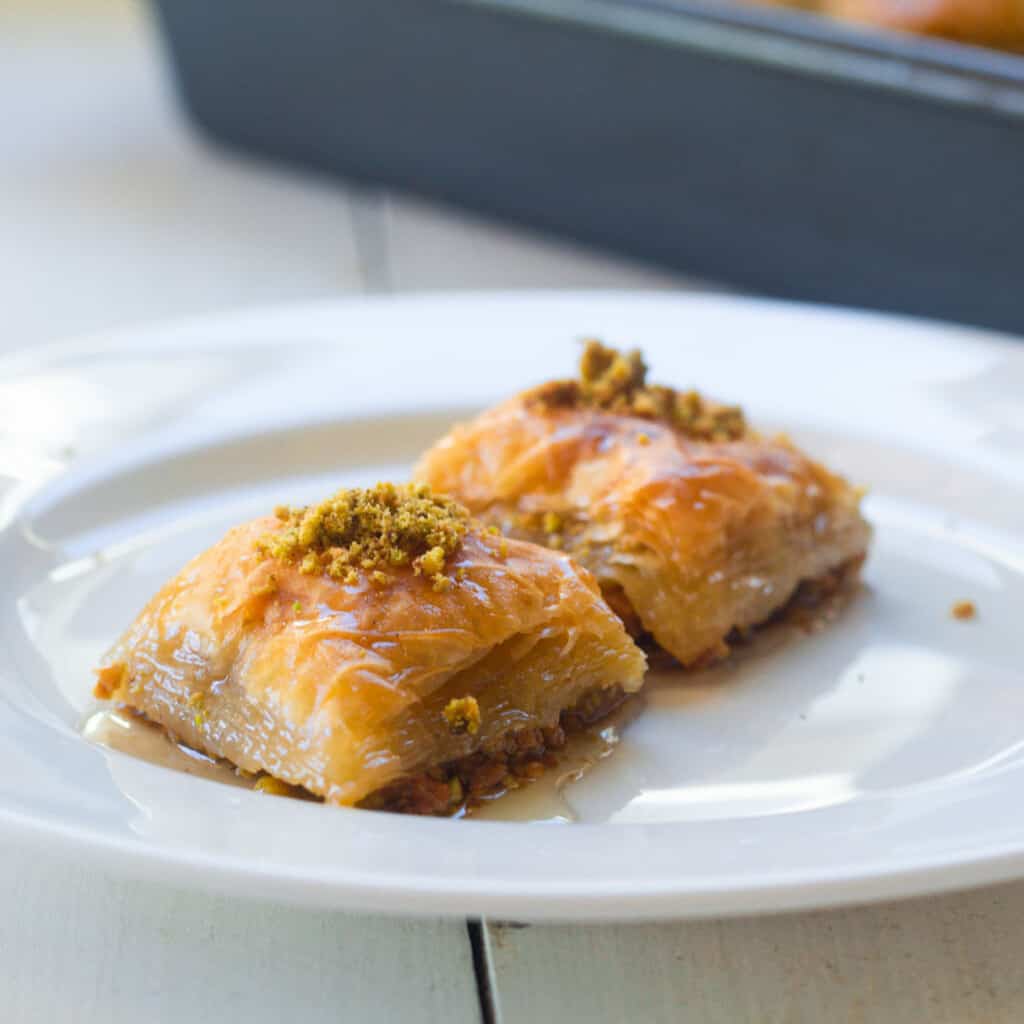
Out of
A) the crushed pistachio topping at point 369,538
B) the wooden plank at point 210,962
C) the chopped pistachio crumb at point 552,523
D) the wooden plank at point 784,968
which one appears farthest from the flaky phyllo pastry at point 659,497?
the wooden plank at point 210,962

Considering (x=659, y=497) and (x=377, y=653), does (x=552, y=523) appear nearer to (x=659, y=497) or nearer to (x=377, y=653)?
(x=659, y=497)

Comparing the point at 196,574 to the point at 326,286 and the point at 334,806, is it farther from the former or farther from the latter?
the point at 326,286

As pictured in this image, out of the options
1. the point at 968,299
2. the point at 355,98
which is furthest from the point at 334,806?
the point at 355,98

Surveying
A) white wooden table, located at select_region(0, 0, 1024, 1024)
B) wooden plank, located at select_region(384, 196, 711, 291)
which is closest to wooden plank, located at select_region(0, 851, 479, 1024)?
white wooden table, located at select_region(0, 0, 1024, 1024)

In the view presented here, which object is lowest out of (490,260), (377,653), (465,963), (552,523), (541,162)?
(490,260)

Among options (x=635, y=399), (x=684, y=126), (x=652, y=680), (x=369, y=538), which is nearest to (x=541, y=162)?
(x=684, y=126)

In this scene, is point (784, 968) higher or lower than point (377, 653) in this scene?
lower

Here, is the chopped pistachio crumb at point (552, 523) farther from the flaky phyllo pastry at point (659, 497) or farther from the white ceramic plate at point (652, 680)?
the white ceramic plate at point (652, 680)
